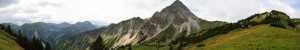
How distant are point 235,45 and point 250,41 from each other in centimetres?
610

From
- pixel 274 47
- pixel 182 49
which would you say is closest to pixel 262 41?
pixel 274 47

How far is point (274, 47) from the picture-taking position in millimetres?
83250

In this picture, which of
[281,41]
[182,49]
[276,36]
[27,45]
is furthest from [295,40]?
[27,45]

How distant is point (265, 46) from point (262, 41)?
30.3 ft

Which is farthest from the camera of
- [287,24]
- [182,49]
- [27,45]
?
[27,45]

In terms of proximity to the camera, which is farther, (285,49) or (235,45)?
(235,45)

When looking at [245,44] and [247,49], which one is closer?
[247,49]

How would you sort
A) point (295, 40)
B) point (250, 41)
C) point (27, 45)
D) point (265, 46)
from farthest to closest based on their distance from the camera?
point (27, 45), point (250, 41), point (295, 40), point (265, 46)

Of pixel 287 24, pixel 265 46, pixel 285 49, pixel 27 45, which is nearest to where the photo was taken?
pixel 285 49

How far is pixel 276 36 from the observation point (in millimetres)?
101750

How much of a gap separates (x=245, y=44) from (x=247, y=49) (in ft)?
30.6

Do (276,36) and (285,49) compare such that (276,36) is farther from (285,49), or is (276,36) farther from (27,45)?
(27,45)

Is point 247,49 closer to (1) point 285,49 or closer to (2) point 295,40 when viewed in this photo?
(1) point 285,49

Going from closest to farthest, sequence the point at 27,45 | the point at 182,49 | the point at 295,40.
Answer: the point at 295,40 < the point at 182,49 < the point at 27,45
